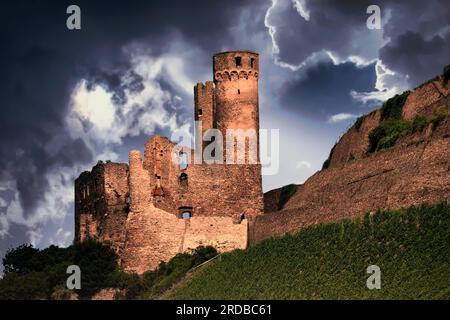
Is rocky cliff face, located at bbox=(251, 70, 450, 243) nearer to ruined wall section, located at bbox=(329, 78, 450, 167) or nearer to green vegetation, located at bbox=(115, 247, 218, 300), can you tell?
ruined wall section, located at bbox=(329, 78, 450, 167)

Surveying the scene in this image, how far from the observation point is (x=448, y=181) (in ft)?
196

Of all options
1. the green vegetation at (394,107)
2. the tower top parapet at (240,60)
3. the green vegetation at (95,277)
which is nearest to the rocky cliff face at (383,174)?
the green vegetation at (394,107)

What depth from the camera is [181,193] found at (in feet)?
241

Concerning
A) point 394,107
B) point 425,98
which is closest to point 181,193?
point 394,107

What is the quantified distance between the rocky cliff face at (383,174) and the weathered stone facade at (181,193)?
218 centimetres

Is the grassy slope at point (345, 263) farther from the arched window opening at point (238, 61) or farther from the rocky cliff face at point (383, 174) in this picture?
the arched window opening at point (238, 61)

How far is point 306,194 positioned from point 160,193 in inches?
252

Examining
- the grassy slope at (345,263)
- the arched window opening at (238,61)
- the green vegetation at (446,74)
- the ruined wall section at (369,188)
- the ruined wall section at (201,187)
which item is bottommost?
the grassy slope at (345,263)

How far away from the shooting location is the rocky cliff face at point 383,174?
6109 centimetres

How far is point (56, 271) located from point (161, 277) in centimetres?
449

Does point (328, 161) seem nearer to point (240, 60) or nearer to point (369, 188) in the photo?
point (240, 60)
